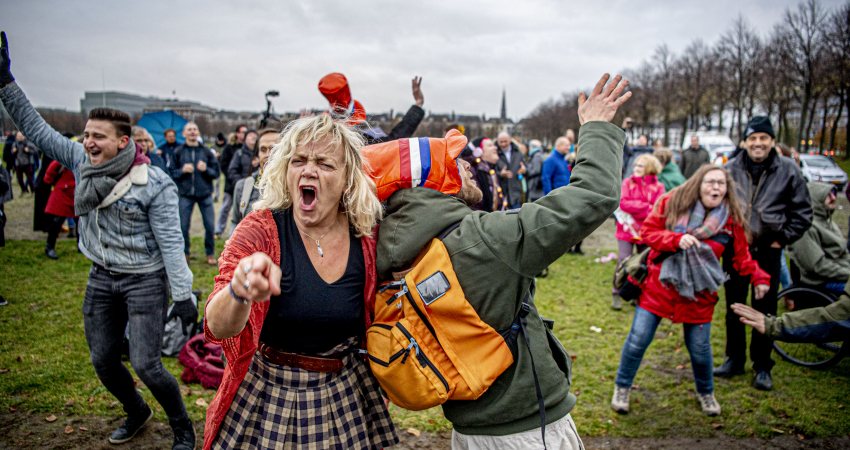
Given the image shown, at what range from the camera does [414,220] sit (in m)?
1.88

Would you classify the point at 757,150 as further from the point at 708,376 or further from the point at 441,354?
the point at 441,354

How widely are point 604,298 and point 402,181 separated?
21.2 feet

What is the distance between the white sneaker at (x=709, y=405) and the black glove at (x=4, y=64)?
5.63 meters

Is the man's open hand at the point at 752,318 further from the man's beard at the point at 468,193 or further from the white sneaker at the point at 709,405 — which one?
the man's beard at the point at 468,193

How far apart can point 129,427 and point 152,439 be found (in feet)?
0.61

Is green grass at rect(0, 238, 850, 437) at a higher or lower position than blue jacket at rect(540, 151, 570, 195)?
lower

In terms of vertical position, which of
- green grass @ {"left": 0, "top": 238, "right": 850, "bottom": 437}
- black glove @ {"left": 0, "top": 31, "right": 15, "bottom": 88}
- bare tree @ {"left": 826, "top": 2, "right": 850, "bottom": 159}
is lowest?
green grass @ {"left": 0, "top": 238, "right": 850, "bottom": 437}

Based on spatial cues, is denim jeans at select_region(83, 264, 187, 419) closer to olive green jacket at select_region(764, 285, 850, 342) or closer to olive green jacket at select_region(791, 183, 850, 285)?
olive green jacket at select_region(764, 285, 850, 342)

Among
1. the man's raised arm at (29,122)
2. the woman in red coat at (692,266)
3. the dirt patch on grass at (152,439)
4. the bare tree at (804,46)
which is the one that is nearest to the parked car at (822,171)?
the bare tree at (804,46)

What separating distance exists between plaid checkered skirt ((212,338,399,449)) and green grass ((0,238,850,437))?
2.26 meters

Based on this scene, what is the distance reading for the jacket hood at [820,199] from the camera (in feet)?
19.9

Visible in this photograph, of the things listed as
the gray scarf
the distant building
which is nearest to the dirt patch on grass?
the gray scarf

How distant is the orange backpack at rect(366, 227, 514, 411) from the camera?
5.93ft

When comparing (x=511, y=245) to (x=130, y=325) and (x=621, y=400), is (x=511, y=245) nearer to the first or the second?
(x=130, y=325)
